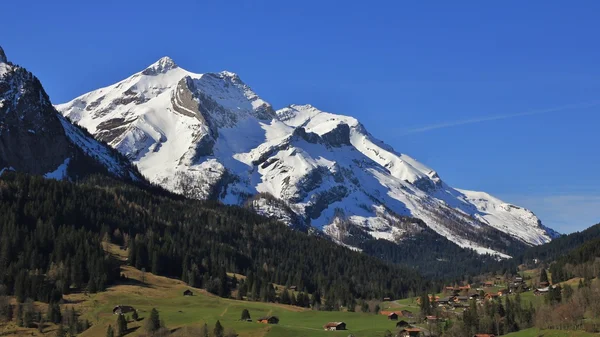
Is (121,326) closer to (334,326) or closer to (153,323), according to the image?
(153,323)

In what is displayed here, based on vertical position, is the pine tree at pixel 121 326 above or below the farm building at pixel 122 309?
below

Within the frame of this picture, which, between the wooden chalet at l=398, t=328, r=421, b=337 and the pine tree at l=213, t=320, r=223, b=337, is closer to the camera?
the pine tree at l=213, t=320, r=223, b=337

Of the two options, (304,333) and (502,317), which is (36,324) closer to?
(304,333)

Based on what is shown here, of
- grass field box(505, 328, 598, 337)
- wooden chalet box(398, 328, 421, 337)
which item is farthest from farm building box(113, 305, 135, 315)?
grass field box(505, 328, 598, 337)

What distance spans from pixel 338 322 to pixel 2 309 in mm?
78621

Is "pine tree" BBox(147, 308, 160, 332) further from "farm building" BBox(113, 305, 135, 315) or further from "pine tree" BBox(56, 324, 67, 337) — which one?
"pine tree" BBox(56, 324, 67, 337)

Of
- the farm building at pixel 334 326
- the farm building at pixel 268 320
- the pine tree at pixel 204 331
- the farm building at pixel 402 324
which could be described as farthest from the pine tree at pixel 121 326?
the farm building at pixel 402 324

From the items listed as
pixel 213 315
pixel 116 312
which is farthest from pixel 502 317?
pixel 116 312

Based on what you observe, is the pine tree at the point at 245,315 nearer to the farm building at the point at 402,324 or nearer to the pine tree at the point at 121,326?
the pine tree at the point at 121,326

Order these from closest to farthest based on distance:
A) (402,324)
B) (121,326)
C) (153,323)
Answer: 1. (153,323)
2. (121,326)
3. (402,324)

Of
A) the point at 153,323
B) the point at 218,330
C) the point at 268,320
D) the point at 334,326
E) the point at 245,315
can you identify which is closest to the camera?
the point at 218,330

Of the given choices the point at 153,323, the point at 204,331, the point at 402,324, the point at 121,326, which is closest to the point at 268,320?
the point at 204,331

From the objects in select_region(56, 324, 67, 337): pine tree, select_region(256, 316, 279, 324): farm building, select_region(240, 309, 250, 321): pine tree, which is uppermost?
select_region(240, 309, 250, 321): pine tree

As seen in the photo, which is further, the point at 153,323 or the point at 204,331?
the point at 153,323
